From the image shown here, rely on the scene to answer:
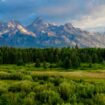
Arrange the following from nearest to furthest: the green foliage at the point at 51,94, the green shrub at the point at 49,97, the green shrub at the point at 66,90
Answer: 1. the green foliage at the point at 51,94
2. the green shrub at the point at 49,97
3. the green shrub at the point at 66,90

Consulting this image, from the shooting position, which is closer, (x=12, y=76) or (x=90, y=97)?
(x=90, y=97)

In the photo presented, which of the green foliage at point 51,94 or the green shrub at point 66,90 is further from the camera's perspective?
the green shrub at point 66,90

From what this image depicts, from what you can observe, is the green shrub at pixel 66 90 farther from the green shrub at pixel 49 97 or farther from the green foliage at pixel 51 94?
the green shrub at pixel 49 97

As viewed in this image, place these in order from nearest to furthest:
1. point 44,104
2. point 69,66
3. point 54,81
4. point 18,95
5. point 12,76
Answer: point 44,104 < point 18,95 < point 54,81 < point 12,76 < point 69,66

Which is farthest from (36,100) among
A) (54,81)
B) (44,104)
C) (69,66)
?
(69,66)

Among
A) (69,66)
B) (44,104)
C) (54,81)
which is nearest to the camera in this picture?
(44,104)

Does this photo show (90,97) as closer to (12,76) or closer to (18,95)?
(18,95)

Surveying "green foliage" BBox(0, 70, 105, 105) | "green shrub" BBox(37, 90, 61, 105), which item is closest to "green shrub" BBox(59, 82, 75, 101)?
"green foliage" BBox(0, 70, 105, 105)

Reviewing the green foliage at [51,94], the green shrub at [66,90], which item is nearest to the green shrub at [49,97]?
the green foliage at [51,94]

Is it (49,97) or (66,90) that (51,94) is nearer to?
(49,97)

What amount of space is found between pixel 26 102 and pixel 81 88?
54.2 feet

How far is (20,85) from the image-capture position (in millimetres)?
82625

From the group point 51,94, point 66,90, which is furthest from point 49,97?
point 66,90

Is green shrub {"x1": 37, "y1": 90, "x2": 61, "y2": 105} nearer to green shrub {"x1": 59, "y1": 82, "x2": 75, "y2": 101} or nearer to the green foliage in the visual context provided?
the green foliage
